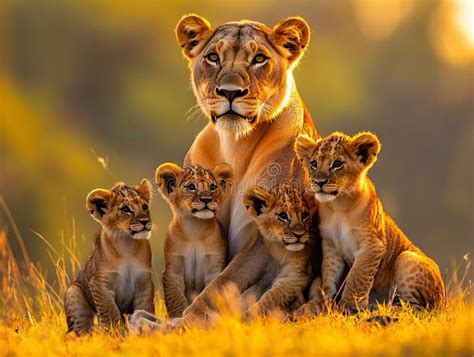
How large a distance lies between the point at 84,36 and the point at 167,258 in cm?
2685

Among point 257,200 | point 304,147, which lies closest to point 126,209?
point 257,200

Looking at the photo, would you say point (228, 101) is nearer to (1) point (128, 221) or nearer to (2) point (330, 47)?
(1) point (128, 221)

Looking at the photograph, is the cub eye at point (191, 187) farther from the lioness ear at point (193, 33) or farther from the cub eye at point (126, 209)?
the lioness ear at point (193, 33)

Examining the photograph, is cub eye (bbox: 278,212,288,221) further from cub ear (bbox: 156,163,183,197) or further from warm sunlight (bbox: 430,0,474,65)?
warm sunlight (bbox: 430,0,474,65)

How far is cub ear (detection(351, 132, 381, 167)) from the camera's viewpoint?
848 centimetres

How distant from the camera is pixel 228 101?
850 centimetres

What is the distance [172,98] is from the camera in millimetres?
33844

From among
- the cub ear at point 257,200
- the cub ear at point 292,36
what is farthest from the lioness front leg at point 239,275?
the cub ear at point 292,36

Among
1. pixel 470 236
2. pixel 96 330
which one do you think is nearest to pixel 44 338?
pixel 96 330

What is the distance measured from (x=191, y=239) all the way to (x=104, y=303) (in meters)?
0.75

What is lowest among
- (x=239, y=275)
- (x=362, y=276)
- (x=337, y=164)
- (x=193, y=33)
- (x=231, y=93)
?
(x=239, y=275)

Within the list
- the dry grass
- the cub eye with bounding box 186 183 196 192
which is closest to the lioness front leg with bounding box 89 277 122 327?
the dry grass

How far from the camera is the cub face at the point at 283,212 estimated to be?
8.35 meters

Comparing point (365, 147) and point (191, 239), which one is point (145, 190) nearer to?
point (191, 239)
